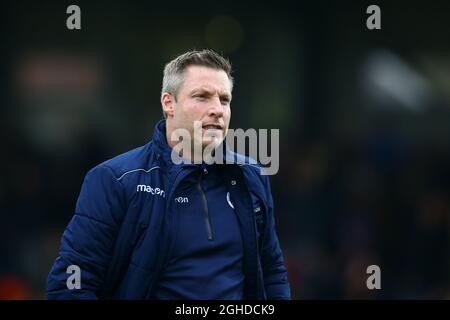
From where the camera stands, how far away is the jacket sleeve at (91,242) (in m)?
3.08

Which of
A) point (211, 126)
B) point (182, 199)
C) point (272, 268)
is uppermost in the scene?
point (211, 126)

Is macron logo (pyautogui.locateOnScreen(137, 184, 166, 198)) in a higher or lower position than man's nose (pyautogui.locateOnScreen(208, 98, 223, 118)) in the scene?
lower

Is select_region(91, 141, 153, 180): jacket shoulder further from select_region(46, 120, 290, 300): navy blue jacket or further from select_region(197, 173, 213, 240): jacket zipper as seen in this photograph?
select_region(197, 173, 213, 240): jacket zipper

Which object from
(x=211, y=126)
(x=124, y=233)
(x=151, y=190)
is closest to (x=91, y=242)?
(x=124, y=233)

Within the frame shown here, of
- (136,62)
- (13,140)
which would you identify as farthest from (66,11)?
(13,140)

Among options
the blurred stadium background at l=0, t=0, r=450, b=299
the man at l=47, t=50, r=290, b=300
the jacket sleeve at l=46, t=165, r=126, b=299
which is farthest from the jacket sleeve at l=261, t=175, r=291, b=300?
the blurred stadium background at l=0, t=0, r=450, b=299

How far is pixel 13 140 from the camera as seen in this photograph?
8.38 metres

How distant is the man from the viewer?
10.2 ft

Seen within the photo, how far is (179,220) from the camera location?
3223mm

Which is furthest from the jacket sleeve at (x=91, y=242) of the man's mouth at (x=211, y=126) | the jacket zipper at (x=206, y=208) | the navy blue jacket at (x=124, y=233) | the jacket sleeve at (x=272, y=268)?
the jacket sleeve at (x=272, y=268)

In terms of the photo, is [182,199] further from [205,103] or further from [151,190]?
[205,103]

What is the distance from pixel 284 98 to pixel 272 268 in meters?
5.60

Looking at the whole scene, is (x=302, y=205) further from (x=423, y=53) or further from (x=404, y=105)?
(x=423, y=53)

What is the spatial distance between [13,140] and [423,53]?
15.5 ft
